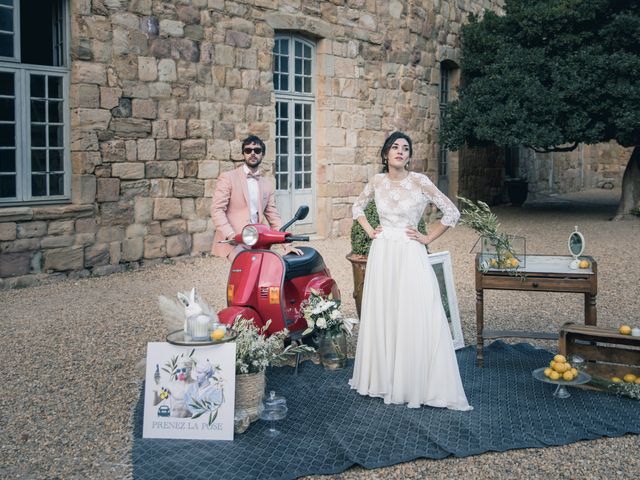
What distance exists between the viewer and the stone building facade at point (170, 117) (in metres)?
7.54

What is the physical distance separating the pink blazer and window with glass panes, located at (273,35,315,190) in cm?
504

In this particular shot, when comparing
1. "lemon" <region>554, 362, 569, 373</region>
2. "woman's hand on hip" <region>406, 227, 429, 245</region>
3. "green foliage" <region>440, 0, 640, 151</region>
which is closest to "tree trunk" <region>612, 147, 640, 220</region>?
"green foliage" <region>440, 0, 640, 151</region>

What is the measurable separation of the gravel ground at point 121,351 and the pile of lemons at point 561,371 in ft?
1.79

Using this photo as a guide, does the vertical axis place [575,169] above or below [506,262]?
above

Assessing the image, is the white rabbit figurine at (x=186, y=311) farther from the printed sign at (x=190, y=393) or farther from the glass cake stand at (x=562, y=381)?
the glass cake stand at (x=562, y=381)

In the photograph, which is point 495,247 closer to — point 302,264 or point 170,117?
point 302,264

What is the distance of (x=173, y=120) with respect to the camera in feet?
27.9

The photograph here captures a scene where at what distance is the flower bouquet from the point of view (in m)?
4.58

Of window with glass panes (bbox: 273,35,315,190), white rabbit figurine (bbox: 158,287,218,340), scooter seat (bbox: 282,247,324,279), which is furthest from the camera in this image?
window with glass panes (bbox: 273,35,315,190)

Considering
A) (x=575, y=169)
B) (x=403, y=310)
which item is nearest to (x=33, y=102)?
(x=403, y=310)

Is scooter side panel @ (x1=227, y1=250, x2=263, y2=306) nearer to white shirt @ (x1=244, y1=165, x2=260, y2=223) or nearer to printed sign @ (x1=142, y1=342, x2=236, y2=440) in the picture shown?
white shirt @ (x1=244, y1=165, x2=260, y2=223)

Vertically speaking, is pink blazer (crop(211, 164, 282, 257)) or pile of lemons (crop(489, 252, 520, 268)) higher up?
pink blazer (crop(211, 164, 282, 257))

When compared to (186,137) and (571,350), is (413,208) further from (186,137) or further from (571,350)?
(186,137)

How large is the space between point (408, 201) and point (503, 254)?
0.99 meters
